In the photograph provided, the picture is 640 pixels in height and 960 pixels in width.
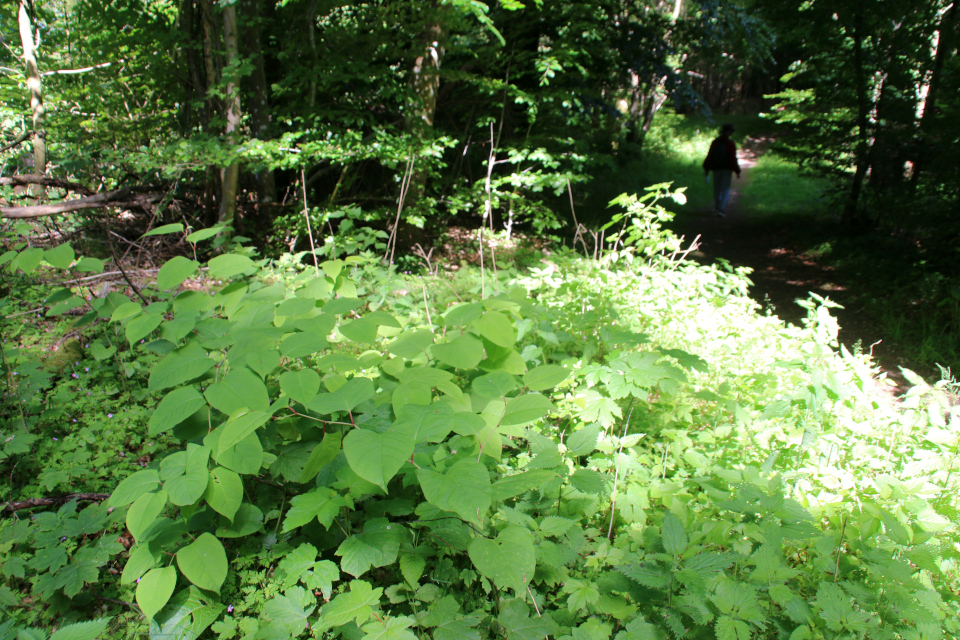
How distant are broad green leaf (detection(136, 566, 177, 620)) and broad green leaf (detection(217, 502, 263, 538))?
17 centimetres

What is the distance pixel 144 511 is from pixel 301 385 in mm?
465

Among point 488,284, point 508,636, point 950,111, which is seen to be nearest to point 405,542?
point 508,636

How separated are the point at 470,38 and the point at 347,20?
2.73 meters

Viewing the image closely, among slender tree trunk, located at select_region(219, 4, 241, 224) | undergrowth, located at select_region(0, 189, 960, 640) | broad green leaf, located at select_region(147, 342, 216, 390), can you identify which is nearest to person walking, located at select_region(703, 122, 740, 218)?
undergrowth, located at select_region(0, 189, 960, 640)

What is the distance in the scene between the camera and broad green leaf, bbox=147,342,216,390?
1346mm

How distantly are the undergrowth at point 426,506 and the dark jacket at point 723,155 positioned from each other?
23.7 feet

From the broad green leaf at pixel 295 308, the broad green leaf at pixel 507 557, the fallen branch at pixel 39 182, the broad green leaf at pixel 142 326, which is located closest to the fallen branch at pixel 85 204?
the fallen branch at pixel 39 182

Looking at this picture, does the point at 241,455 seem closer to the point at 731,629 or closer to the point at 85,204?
the point at 731,629

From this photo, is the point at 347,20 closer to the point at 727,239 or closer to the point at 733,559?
the point at 733,559

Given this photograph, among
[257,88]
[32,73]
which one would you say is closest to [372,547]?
[257,88]

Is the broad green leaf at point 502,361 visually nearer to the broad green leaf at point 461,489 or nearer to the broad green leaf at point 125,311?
the broad green leaf at point 461,489

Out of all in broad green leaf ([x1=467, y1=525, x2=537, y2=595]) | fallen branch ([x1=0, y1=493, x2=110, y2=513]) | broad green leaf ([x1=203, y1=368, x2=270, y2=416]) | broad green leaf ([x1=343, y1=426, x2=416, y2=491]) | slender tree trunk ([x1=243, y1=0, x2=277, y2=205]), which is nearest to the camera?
broad green leaf ([x1=343, y1=426, x2=416, y2=491])

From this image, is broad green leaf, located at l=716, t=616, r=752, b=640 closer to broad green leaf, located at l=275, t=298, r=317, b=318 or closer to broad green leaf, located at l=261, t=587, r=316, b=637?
broad green leaf, located at l=261, t=587, r=316, b=637

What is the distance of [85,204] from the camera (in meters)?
4.01
